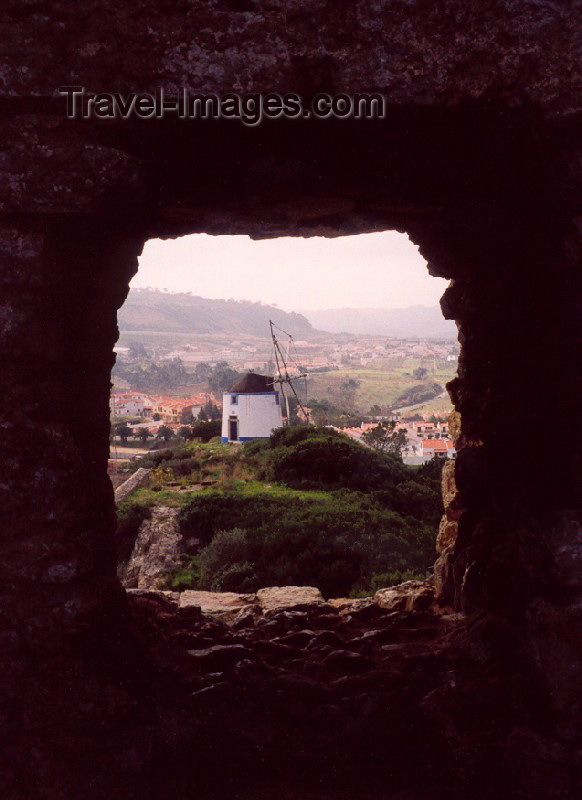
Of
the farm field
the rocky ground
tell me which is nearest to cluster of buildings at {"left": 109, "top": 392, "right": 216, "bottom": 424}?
the farm field

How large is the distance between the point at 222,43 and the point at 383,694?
2.62 m

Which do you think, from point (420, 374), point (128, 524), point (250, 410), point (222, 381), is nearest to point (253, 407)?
point (250, 410)

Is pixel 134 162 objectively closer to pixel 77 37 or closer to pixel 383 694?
pixel 77 37

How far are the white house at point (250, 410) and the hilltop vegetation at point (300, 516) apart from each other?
982 cm

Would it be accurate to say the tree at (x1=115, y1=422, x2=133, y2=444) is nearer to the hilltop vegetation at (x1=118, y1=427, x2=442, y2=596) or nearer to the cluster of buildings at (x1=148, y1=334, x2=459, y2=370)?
the hilltop vegetation at (x1=118, y1=427, x2=442, y2=596)

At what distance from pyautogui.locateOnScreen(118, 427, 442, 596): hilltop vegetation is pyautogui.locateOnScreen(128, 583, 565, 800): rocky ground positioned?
4.19 m

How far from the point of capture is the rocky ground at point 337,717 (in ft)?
7.61

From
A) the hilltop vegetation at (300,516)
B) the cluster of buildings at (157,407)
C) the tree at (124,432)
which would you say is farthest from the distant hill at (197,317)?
the hilltop vegetation at (300,516)

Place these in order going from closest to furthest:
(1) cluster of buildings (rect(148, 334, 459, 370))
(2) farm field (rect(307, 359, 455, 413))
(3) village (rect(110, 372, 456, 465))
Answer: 1. (3) village (rect(110, 372, 456, 465))
2. (2) farm field (rect(307, 359, 455, 413))
3. (1) cluster of buildings (rect(148, 334, 459, 370))

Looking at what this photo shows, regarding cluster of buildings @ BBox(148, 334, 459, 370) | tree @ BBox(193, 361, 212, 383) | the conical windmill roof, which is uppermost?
cluster of buildings @ BBox(148, 334, 459, 370)

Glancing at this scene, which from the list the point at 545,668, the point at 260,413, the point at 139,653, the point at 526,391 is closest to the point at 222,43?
the point at 526,391

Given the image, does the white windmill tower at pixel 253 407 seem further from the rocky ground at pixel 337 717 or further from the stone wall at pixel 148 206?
the stone wall at pixel 148 206

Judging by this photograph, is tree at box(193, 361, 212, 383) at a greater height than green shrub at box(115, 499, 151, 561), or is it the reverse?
tree at box(193, 361, 212, 383)

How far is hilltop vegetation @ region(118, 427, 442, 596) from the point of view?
7914 mm
